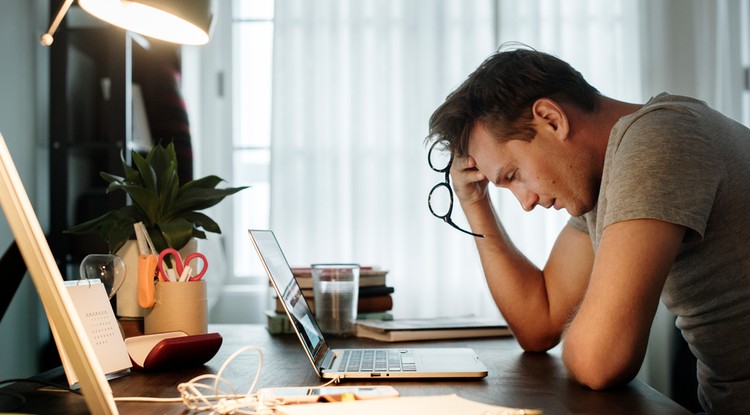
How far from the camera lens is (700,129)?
107cm

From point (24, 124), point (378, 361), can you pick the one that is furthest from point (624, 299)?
A: point (24, 124)

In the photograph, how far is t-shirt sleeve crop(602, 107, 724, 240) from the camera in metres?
1.00

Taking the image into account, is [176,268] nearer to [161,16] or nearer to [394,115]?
[161,16]

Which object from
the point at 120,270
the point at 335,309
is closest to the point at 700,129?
the point at 335,309

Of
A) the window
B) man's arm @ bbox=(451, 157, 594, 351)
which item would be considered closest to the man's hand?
man's arm @ bbox=(451, 157, 594, 351)

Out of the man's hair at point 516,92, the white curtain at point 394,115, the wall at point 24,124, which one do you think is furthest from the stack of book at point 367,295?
the white curtain at point 394,115

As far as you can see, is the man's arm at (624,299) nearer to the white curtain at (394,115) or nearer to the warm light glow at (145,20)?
the warm light glow at (145,20)

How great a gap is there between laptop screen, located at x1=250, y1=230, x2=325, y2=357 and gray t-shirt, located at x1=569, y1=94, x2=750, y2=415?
1.61 feet

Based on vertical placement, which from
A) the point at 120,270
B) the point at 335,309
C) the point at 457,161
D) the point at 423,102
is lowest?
the point at 335,309

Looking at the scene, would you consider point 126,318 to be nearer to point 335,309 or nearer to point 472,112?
point 335,309

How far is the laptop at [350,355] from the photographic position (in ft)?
3.43

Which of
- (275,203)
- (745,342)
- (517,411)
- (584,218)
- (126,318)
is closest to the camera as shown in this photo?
(517,411)

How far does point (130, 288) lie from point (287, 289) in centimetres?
33

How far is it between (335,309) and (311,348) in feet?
1.71
